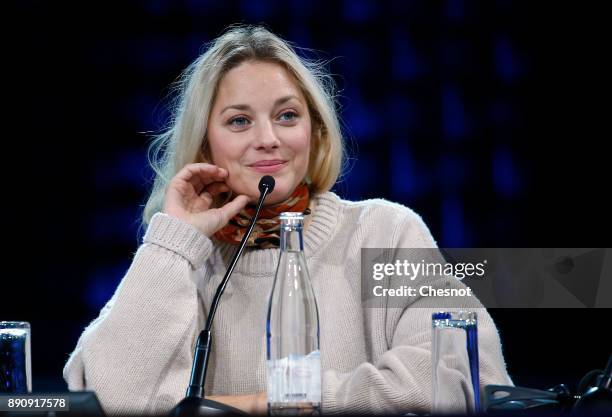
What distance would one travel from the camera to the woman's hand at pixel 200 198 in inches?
70.0

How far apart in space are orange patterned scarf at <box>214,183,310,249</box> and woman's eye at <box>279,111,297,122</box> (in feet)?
0.59

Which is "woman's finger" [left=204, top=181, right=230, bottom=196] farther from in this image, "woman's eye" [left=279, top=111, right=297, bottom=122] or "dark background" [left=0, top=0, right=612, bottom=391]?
"dark background" [left=0, top=0, right=612, bottom=391]

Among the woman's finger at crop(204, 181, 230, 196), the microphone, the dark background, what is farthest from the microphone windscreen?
the dark background

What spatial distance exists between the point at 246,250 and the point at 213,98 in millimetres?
355

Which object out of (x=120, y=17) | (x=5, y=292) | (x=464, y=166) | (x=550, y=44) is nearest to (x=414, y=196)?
(x=464, y=166)

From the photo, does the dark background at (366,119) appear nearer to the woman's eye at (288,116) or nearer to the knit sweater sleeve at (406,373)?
the woman's eye at (288,116)

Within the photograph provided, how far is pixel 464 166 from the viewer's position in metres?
3.36

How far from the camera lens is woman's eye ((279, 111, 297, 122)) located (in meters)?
1.86

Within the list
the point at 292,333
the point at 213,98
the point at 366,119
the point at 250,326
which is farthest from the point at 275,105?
the point at 366,119

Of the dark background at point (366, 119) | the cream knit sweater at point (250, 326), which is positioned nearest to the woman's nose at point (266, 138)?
the cream knit sweater at point (250, 326)

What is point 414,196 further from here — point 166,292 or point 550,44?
point 166,292

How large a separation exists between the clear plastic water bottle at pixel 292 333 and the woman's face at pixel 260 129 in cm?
69

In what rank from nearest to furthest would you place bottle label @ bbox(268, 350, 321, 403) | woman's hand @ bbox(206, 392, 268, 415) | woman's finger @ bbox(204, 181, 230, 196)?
1. bottle label @ bbox(268, 350, 321, 403)
2. woman's hand @ bbox(206, 392, 268, 415)
3. woman's finger @ bbox(204, 181, 230, 196)

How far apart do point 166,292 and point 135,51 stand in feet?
6.35
